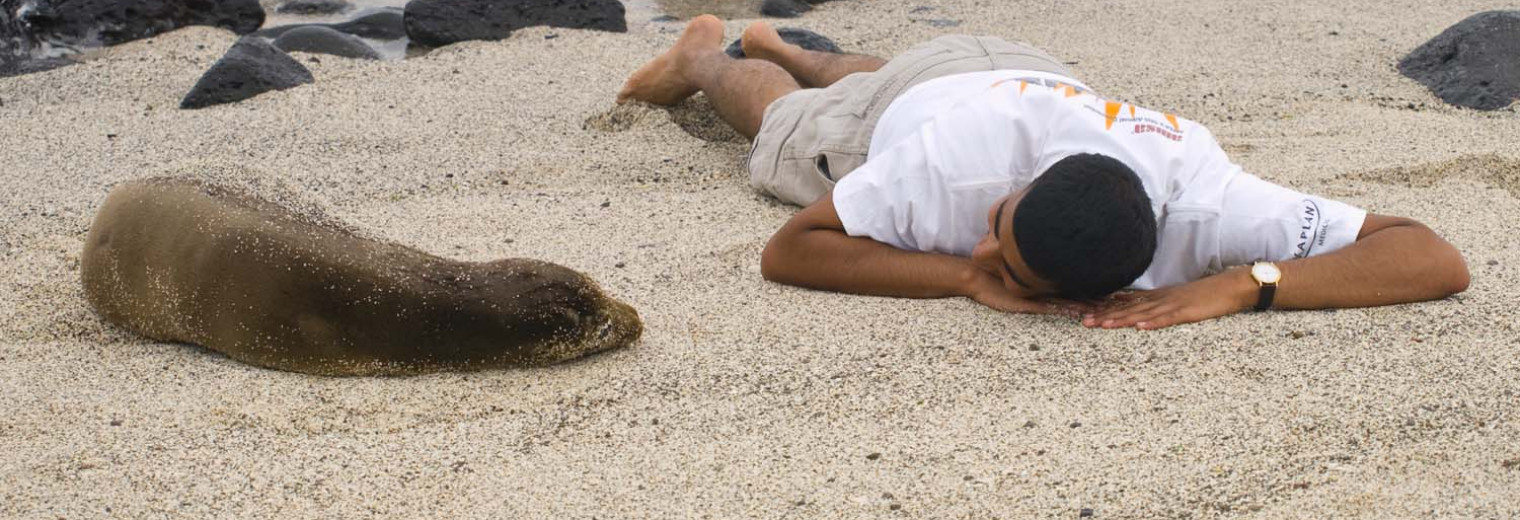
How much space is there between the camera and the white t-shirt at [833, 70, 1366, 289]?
322 cm

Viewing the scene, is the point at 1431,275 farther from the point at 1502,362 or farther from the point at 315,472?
the point at 315,472

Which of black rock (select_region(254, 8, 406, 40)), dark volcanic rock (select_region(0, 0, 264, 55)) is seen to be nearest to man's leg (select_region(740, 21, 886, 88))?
black rock (select_region(254, 8, 406, 40))

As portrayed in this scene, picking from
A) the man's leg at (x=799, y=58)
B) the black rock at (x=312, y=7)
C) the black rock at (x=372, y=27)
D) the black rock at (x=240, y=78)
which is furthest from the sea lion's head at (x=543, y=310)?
the black rock at (x=312, y=7)

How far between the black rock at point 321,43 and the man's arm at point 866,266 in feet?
12.6

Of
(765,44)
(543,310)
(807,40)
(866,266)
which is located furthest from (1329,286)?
(807,40)

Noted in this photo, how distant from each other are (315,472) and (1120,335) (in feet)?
5.54

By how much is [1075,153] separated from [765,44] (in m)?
2.34

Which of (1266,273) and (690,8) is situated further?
(690,8)

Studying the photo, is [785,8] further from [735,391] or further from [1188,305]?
[735,391]

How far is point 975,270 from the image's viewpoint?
11.0 feet

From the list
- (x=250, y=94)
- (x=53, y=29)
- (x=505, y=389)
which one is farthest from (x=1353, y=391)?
(x=53, y=29)

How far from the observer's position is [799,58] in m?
5.30

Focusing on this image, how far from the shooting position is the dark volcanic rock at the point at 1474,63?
17.6 feet

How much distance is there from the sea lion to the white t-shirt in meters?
0.70
